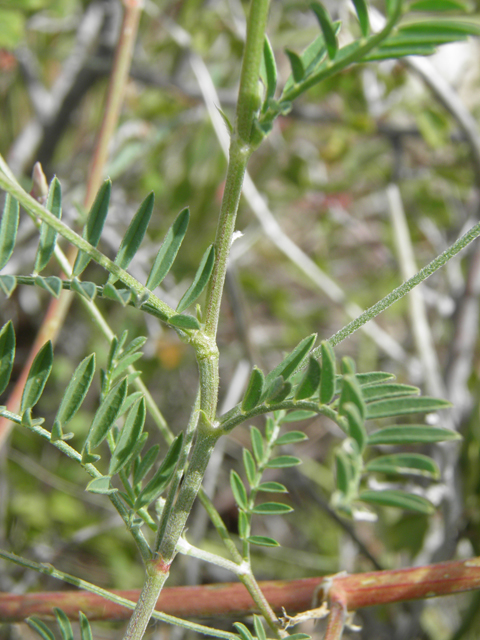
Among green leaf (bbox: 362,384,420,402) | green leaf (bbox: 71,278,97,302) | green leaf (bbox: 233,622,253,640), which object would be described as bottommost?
green leaf (bbox: 233,622,253,640)

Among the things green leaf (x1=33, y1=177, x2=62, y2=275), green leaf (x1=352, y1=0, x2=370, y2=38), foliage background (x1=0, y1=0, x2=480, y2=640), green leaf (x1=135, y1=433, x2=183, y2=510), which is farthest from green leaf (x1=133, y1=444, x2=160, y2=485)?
foliage background (x1=0, y1=0, x2=480, y2=640)

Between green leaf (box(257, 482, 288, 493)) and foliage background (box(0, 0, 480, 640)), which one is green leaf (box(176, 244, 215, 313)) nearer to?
green leaf (box(257, 482, 288, 493))

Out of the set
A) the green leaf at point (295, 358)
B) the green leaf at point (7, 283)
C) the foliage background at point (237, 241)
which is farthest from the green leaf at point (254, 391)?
the foliage background at point (237, 241)

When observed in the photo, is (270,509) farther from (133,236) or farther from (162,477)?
(133,236)

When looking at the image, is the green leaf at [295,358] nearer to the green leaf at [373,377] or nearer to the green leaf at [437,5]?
the green leaf at [373,377]

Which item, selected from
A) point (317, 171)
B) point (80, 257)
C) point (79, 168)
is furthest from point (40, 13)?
point (80, 257)

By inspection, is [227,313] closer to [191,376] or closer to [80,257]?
[191,376]
